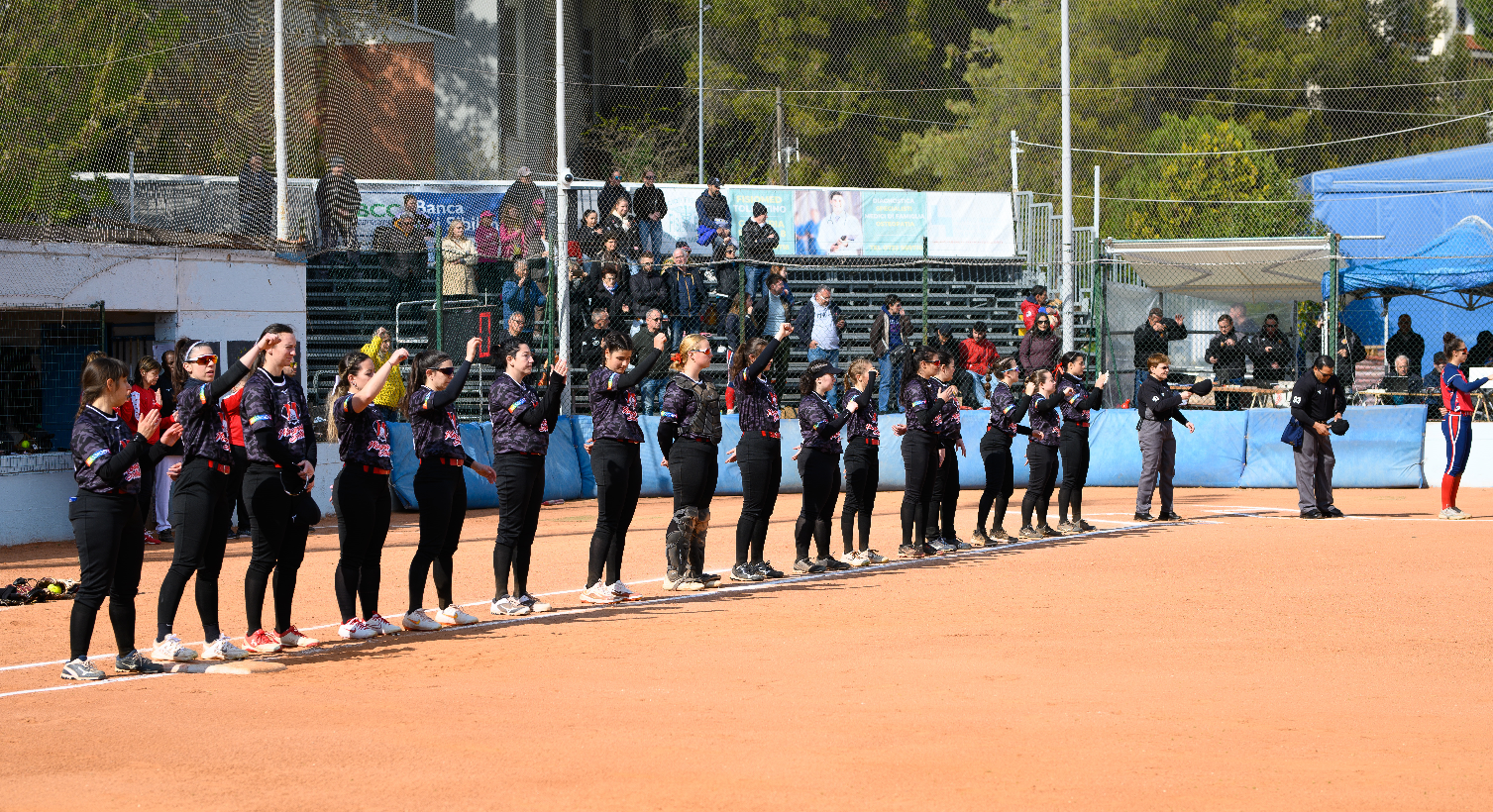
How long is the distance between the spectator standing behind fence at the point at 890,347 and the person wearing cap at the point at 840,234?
4284 mm

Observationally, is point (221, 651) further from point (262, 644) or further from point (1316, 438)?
point (1316, 438)

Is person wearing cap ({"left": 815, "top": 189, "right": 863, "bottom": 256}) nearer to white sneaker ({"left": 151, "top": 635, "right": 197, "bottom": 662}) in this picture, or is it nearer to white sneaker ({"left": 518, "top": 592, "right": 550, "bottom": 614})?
white sneaker ({"left": 518, "top": 592, "right": 550, "bottom": 614})

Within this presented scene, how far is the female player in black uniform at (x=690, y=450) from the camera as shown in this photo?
10.9 meters

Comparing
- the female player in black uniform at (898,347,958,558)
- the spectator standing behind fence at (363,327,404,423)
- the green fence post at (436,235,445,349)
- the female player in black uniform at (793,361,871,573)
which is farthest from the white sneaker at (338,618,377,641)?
the green fence post at (436,235,445,349)

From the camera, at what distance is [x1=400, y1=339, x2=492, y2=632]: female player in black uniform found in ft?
31.1

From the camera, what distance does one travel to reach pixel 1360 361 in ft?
80.0

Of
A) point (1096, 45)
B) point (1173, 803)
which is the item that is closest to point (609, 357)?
point (1173, 803)

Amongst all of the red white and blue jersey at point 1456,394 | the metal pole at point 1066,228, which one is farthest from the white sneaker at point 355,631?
the metal pole at point 1066,228

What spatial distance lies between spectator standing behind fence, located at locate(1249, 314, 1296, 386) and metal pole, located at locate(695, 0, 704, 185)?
13.9 metres

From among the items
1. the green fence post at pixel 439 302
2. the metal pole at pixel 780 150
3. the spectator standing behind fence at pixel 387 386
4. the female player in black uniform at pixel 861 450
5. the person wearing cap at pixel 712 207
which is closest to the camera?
the female player in black uniform at pixel 861 450

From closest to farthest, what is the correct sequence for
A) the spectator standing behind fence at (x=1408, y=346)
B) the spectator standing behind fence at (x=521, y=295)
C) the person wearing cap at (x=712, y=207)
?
the spectator standing behind fence at (x=521, y=295)
the spectator standing behind fence at (x=1408, y=346)
the person wearing cap at (x=712, y=207)

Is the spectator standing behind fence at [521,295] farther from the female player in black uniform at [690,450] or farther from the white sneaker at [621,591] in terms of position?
the white sneaker at [621,591]

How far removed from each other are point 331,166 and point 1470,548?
1800cm

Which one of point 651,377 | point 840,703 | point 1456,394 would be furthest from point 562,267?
point 840,703
